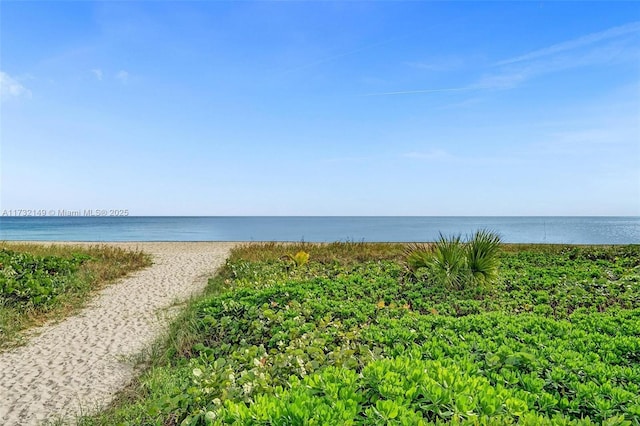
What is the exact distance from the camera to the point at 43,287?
9914 millimetres

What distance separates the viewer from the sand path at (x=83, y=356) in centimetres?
511

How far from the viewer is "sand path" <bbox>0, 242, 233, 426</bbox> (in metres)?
5.11

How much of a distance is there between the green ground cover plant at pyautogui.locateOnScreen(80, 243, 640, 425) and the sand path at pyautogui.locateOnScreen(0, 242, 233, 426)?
0.61 m

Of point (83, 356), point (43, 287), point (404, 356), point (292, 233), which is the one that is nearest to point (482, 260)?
point (404, 356)

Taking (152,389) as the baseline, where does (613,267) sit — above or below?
above

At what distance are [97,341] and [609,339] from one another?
7.67 m

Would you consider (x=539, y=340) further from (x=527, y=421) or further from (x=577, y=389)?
(x=527, y=421)

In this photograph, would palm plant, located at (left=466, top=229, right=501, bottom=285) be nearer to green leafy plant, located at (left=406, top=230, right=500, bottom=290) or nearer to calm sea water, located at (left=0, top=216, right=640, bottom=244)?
green leafy plant, located at (left=406, top=230, right=500, bottom=290)

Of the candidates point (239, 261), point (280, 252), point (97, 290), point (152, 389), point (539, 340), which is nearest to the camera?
point (539, 340)

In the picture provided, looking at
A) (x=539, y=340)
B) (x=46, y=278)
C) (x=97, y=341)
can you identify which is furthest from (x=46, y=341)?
(x=539, y=340)

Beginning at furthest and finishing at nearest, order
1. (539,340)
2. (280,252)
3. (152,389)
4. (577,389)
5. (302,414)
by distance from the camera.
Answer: (280,252)
(152,389)
(539,340)
(577,389)
(302,414)

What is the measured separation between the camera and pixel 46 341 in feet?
24.7

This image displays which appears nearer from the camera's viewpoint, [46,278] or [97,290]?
[46,278]

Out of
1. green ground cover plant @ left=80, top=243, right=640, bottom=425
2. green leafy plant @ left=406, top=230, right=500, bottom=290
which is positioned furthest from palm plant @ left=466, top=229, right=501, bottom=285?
green ground cover plant @ left=80, top=243, right=640, bottom=425
